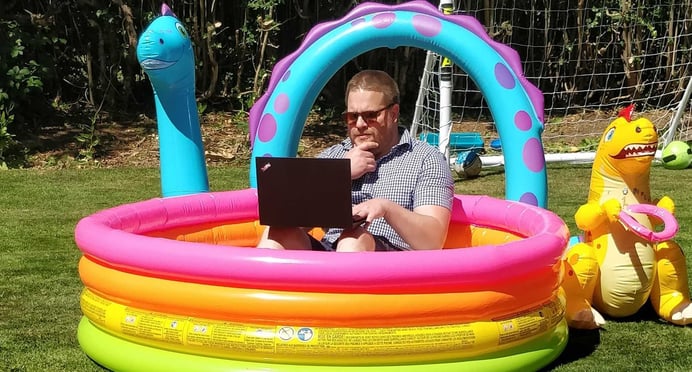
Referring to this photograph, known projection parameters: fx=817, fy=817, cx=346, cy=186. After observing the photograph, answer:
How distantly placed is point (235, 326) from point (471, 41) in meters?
2.31

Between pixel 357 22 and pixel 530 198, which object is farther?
pixel 357 22

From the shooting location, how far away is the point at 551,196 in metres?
6.79

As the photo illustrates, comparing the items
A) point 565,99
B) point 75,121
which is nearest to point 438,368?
point 75,121

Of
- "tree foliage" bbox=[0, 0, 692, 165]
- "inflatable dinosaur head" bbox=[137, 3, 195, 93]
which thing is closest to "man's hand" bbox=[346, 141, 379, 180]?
"inflatable dinosaur head" bbox=[137, 3, 195, 93]

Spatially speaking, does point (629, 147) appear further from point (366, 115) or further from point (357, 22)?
point (357, 22)

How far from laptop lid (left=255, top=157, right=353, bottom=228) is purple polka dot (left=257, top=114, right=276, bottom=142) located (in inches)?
67.3

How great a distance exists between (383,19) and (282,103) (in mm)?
732

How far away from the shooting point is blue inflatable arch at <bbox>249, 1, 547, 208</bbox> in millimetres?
4223

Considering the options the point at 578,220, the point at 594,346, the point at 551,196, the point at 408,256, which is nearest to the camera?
the point at 408,256

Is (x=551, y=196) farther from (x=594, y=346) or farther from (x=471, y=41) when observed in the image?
(x=594, y=346)

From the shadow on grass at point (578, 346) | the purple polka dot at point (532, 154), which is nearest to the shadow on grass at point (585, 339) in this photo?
the shadow on grass at point (578, 346)

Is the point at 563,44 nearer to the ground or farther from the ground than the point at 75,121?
farther from the ground

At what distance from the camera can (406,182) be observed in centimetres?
337

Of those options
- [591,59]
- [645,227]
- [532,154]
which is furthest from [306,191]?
[591,59]
